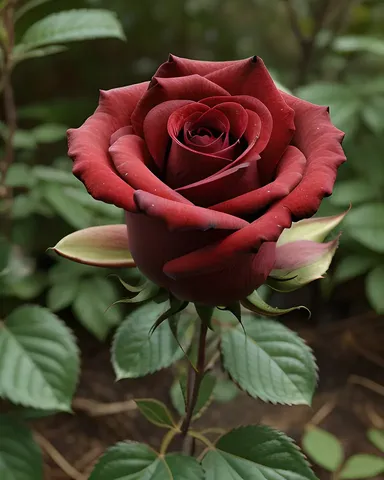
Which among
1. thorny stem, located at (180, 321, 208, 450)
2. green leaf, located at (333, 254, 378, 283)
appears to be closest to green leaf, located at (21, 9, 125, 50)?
thorny stem, located at (180, 321, 208, 450)

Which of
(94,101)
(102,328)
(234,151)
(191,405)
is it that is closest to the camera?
(234,151)

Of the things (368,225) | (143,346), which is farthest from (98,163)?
(368,225)

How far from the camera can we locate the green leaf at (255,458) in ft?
1.61

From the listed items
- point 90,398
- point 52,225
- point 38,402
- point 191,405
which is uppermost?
Answer: point 191,405

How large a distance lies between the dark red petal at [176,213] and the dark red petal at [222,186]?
1.0 inches

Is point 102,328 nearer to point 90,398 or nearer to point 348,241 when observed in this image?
point 90,398

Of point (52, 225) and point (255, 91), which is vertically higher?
point (255, 91)

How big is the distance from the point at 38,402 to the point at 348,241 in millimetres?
633

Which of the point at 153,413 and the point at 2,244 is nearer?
the point at 153,413

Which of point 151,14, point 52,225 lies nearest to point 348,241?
point 52,225

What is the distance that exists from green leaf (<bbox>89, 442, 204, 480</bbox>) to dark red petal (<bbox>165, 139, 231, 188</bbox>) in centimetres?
26

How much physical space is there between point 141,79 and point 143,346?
93cm

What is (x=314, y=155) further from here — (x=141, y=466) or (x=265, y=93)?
(x=141, y=466)

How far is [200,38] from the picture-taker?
1.36m
